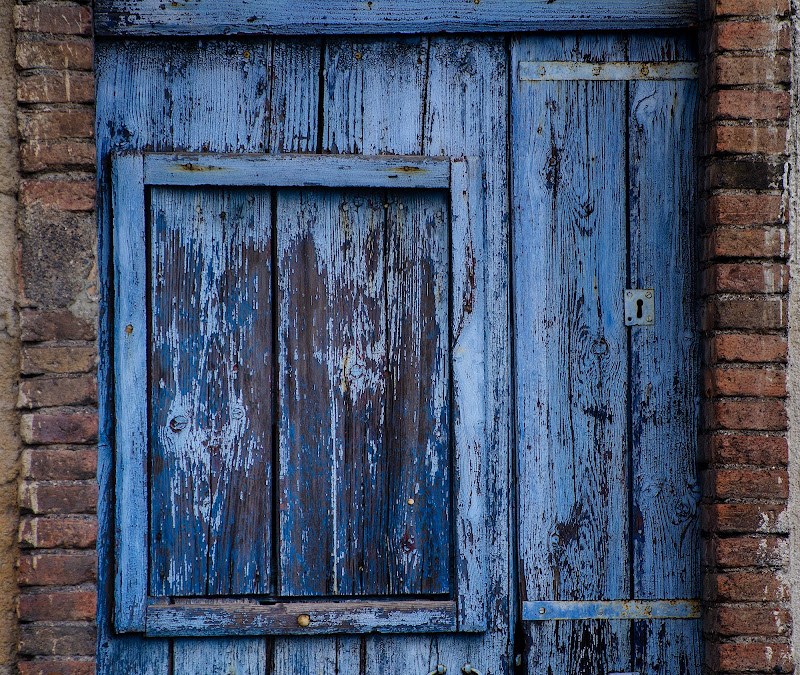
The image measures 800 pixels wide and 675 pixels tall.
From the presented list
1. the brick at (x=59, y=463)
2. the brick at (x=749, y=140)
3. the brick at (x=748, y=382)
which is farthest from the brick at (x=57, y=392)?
the brick at (x=749, y=140)

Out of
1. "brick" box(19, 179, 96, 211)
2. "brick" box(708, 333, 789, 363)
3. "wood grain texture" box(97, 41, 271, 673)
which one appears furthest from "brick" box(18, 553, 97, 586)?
"brick" box(708, 333, 789, 363)

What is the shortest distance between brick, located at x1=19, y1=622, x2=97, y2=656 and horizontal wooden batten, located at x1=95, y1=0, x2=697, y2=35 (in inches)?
59.7

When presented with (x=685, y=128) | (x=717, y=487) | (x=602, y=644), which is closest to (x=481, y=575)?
(x=602, y=644)

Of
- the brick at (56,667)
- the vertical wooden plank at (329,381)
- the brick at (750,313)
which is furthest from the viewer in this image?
the vertical wooden plank at (329,381)

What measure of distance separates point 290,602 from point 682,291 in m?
1.35

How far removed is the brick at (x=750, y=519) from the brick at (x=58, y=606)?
1.55m

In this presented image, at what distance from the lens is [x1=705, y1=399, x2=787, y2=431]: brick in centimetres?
164

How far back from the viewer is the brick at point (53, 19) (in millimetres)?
1603

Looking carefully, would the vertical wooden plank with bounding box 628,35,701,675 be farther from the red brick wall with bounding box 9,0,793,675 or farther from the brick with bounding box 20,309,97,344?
the brick with bounding box 20,309,97,344

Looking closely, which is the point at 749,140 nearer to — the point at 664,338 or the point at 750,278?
the point at 750,278

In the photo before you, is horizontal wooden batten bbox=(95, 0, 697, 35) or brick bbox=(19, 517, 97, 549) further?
horizontal wooden batten bbox=(95, 0, 697, 35)

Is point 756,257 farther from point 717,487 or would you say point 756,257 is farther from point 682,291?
point 717,487

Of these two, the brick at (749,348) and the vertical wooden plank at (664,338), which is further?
the vertical wooden plank at (664,338)

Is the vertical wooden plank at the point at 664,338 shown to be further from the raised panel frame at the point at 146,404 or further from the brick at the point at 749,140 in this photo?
the raised panel frame at the point at 146,404
